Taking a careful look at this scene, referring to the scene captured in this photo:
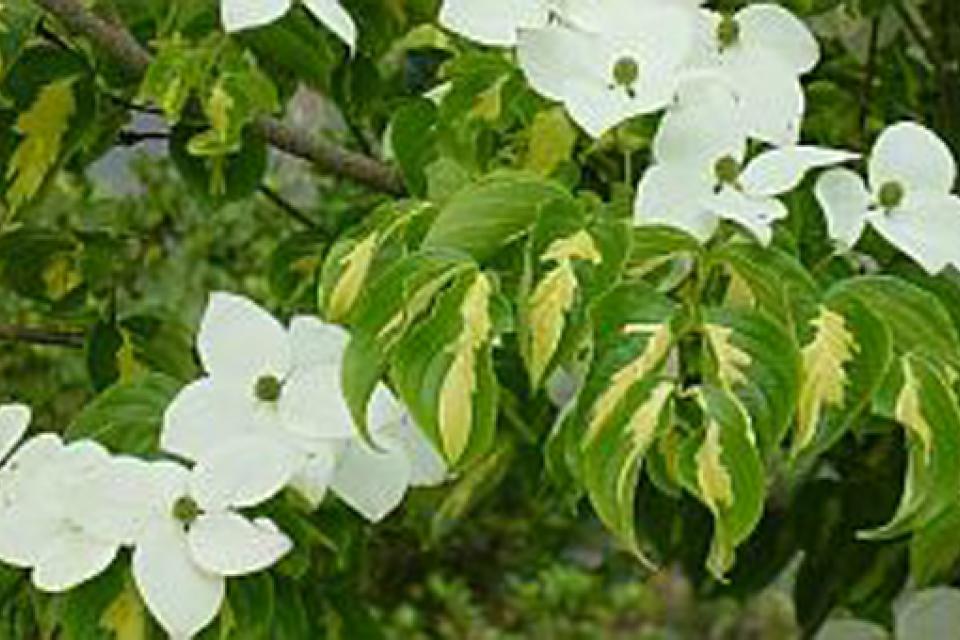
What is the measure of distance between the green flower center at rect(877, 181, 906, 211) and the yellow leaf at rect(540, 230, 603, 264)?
20cm

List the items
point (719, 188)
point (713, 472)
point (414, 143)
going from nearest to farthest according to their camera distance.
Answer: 1. point (713, 472)
2. point (719, 188)
3. point (414, 143)

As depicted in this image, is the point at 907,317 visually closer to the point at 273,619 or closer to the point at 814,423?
the point at 814,423

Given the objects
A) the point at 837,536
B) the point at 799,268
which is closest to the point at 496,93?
the point at 799,268

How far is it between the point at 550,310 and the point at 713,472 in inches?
4.2

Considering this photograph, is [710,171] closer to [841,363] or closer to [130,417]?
[841,363]

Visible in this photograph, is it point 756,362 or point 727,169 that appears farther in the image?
point 727,169

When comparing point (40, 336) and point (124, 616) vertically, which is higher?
point (124, 616)

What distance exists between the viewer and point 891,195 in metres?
1.25

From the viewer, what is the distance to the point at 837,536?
6.48 feet

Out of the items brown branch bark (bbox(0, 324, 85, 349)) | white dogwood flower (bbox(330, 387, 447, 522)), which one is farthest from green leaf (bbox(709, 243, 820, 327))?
brown branch bark (bbox(0, 324, 85, 349))

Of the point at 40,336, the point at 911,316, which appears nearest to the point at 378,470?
the point at 911,316

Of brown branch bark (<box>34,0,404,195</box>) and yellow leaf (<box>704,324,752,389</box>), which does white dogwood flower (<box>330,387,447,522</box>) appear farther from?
brown branch bark (<box>34,0,404,195</box>)

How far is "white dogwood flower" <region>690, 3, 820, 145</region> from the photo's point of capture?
1.24 meters

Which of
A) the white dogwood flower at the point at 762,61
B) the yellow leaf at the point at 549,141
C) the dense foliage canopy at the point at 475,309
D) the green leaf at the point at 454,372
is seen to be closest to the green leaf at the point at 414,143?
the dense foliage canopy at the point at 475,309
